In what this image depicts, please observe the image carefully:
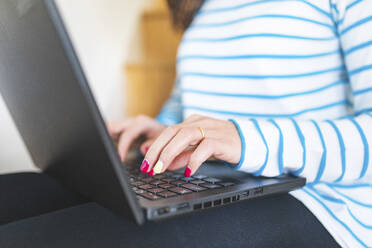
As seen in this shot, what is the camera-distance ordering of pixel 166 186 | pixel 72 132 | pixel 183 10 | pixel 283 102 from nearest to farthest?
pixel 72 132 < pixel 166 186 < pixel 283 102 < pixel 183 10

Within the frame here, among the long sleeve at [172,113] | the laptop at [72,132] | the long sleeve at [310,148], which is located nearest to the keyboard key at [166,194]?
the laptop at [72,132]

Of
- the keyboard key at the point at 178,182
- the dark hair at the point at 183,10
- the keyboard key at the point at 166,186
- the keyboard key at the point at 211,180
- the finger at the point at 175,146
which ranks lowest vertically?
the keyboard key at the point at 211,180

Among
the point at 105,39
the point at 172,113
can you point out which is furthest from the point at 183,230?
the point at 105,39

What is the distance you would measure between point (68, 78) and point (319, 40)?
1.60 feet

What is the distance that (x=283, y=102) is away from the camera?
640mm

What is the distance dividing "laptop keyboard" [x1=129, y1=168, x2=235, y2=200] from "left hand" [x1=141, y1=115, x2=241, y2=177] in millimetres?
22

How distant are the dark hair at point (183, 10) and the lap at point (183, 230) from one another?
56 cm

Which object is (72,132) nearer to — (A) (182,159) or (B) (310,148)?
(A) (182,159)

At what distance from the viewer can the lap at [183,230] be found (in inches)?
16.2

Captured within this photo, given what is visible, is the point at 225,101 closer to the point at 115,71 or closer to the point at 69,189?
the point at 69,189

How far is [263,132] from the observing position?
0.49 meters

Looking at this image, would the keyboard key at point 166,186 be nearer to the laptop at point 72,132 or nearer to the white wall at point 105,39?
the laptop at point 72,132

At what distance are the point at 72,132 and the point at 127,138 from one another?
1.27ft

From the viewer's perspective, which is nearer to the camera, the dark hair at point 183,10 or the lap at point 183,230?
the lap at point 183,230
